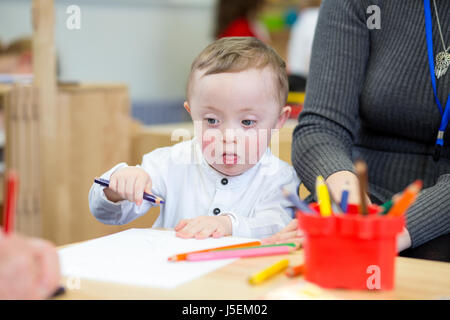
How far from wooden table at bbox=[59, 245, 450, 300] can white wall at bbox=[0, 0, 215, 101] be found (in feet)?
11.5

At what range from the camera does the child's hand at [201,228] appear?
809mm

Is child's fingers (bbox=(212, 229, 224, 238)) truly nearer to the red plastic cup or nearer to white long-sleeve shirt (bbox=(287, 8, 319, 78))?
the red plastic cup

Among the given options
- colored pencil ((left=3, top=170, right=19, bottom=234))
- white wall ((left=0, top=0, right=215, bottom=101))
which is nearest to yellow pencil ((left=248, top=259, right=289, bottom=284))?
colored pencil ((left=3, top=170, right=19, bottom=234))

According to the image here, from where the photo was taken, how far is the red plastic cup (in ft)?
1.86

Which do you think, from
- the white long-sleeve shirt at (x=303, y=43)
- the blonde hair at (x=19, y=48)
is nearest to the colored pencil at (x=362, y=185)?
the blonde hair at (x=19, y=48)

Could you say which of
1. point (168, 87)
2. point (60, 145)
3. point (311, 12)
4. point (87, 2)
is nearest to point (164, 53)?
point (168, 87)

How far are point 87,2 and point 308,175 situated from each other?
138 inches

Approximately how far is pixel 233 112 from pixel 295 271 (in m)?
0.37

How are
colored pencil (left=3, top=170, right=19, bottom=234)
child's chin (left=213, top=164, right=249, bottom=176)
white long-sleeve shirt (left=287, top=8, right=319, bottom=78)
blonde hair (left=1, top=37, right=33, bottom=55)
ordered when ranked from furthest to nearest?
white long-sleeve shirt (left=287, top=8, right=319, bottom=78)
blonde hair (left=1, top=37, right=33, bottom=55)
child's chin (left=213, top=164, right=249, bottom=176)
colored pencil (left=3, top=170, right=19, bottom=234)

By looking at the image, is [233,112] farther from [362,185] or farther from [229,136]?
[362,185]

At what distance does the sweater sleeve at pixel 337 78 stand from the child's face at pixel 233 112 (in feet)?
0.51

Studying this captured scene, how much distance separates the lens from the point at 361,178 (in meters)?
0.52

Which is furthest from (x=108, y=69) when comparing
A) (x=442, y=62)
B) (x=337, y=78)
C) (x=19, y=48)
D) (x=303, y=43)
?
(x=442, y=62)

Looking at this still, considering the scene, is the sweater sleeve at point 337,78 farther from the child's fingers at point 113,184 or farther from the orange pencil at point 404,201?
the orange pencil at point 404,201
